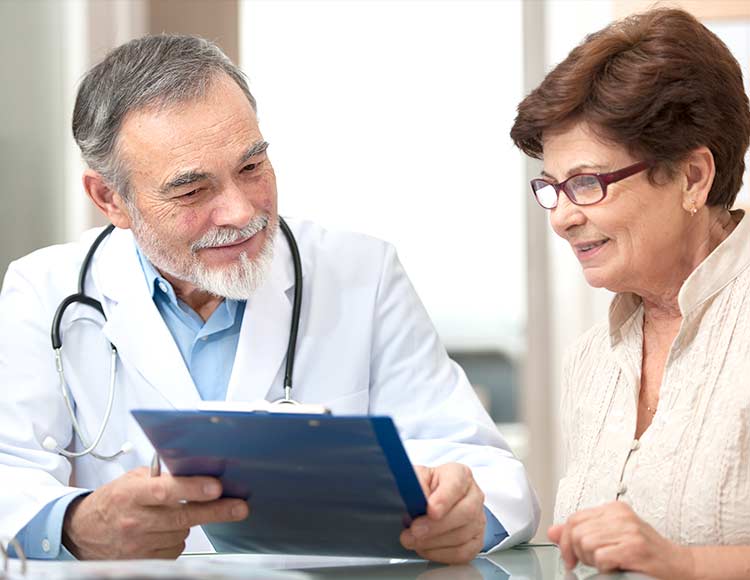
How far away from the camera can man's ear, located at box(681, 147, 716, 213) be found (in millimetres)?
1570

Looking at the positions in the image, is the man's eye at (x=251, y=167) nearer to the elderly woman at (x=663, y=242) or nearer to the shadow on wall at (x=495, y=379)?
the elderly woman at (x=663, y=242)

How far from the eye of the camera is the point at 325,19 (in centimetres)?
389

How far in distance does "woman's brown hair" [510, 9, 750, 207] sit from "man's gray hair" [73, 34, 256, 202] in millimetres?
514

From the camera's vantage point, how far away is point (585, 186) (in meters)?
1.57

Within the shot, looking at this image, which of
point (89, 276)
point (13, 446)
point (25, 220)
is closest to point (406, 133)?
point (25, 220)

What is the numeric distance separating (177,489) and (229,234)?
554 mm

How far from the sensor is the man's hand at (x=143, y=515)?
128cm

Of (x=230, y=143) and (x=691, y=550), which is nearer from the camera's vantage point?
(x=691, y=550)

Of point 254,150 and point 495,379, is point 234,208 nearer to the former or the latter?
point 254,150

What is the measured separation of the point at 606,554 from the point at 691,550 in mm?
137

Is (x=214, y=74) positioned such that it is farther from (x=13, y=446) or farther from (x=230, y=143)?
(x=13, y=446)

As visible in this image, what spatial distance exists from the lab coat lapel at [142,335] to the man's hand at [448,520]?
0.53 meters

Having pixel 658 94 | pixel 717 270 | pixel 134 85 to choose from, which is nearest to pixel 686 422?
pixel 717 270

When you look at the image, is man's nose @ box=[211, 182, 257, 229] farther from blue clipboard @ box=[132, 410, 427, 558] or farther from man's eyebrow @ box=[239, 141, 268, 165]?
blue clipboard @ box=[132, 410, 427, 558]
